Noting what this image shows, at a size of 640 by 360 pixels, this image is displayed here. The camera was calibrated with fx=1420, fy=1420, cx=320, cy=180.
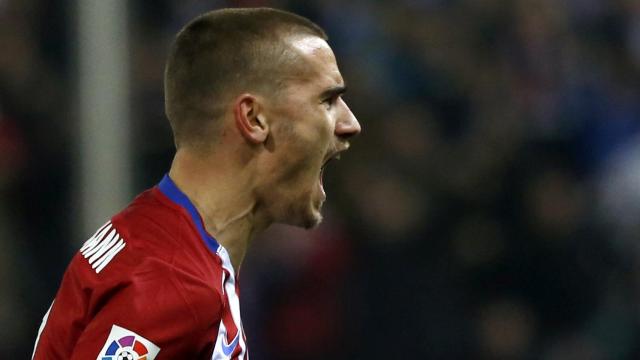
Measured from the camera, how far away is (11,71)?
6086mm

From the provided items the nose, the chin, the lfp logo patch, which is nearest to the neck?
the chin

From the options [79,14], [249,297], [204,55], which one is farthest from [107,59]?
[204,55]

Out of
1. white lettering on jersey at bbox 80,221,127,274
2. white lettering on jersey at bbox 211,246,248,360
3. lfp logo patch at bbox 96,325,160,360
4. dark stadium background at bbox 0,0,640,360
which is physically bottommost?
dark stadium background at bbox 0,0,640,360

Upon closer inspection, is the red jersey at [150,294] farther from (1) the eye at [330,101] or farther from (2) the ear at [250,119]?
(1) the eye at [330,101]

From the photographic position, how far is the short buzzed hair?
3018 millimetres

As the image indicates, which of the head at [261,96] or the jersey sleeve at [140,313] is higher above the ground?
the head at [261,96]

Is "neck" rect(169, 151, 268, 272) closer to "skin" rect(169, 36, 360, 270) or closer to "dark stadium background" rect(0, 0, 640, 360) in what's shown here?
"skin" rect(169, 36, 360, 270)

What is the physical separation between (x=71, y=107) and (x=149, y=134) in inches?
13.7

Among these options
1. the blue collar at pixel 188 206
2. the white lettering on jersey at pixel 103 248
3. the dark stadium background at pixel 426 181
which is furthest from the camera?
the dark stadium background at pixel 426 181

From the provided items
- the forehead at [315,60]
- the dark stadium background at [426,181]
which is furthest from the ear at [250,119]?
the dark stadium background at [426,181]

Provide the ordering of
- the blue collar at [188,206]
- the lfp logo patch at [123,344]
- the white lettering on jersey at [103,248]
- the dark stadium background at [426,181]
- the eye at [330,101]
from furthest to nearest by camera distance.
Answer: the dark stadium background at [426,181] → the eye at [330,101] → the blue collar at [188,206] → the white lettering on jersey at [103,248] → the lfp logo patch at [123,344]

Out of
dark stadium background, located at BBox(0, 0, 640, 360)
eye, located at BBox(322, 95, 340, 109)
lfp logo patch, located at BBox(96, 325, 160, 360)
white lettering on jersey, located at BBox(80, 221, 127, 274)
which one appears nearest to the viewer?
lfp logo patch, located at BBox(96, 325, 160, 360)

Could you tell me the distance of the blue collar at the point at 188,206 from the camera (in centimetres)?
299

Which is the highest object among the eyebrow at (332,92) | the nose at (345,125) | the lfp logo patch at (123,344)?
the eyebrow at (332,92)
